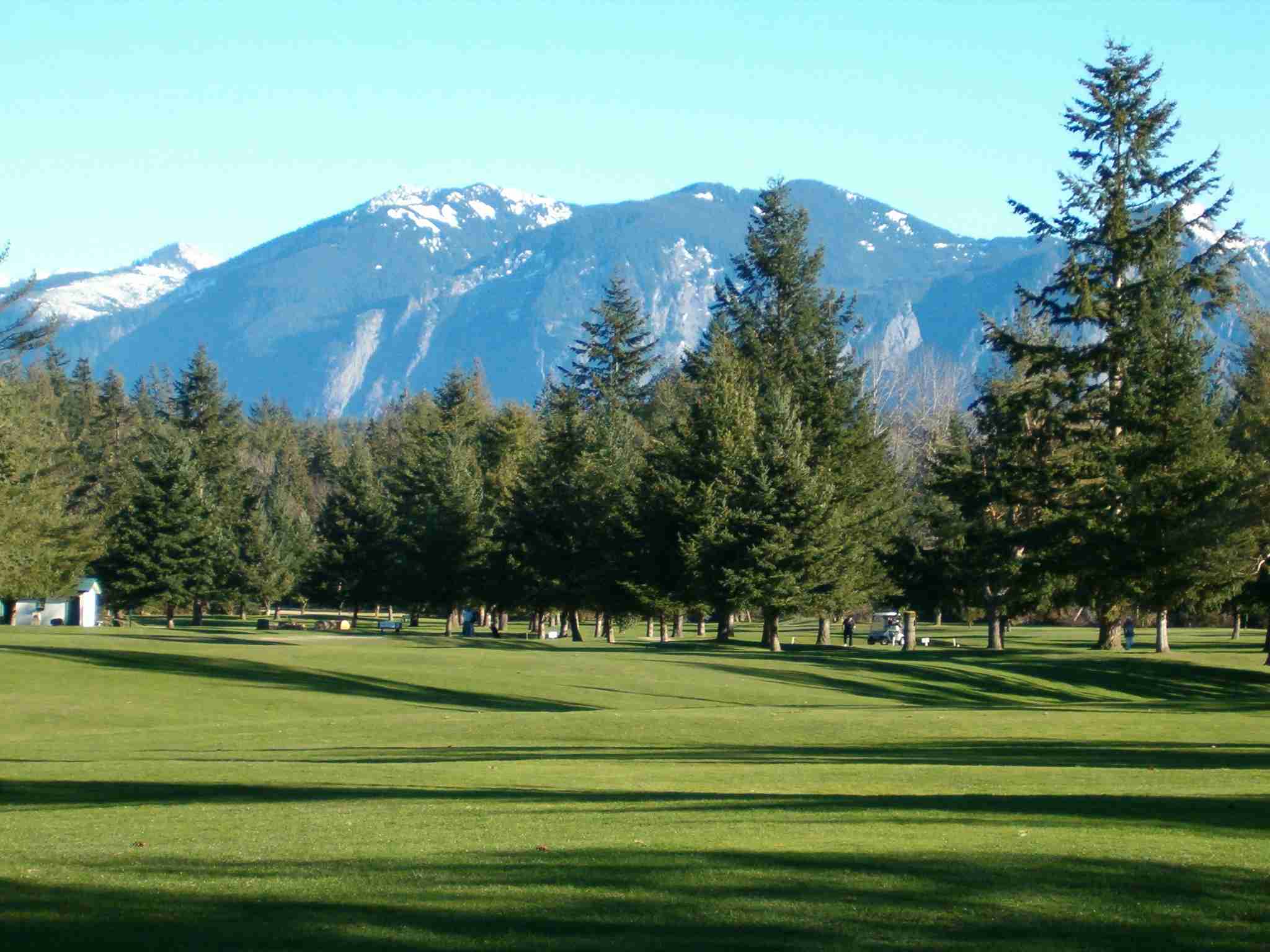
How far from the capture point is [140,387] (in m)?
139

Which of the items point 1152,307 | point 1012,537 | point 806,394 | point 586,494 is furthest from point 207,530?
point 1152,307

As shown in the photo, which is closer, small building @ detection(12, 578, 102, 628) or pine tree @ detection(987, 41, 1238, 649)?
pine tree @ detection(987, 41, 1238, 649)

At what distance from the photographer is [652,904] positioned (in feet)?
27.6

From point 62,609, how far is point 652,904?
78.5 meters

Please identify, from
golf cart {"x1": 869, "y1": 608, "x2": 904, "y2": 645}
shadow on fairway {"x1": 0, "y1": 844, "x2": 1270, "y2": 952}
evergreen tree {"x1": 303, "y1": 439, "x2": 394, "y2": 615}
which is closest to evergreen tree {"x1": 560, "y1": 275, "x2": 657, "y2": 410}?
evergreen tree {"x1": 303, "y1": 439, "x2": 394, "y2": 615}

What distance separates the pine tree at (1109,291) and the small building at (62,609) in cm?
5379

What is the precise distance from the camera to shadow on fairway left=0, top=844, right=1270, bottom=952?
7.54 meters

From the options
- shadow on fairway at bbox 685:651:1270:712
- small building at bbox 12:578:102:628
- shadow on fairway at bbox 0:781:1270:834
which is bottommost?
small building at bbox 12:578:102:628

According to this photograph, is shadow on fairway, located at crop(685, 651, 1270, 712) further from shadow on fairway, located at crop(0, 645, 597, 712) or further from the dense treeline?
shadow on fairway, located at crop(0, 645, 597, 712)

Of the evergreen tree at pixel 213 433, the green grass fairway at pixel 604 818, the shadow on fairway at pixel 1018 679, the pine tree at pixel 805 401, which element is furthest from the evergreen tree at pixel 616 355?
the green grass fairway at pixel 604 818

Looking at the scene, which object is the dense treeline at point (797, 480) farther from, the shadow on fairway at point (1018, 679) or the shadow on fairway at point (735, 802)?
the shadow on fairway at point (735, 802)

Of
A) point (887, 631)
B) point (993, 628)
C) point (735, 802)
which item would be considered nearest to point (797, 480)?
point (993, 628)

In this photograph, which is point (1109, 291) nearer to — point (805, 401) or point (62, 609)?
point (805, 401)

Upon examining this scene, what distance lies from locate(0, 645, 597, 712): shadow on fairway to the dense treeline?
49.3ft
